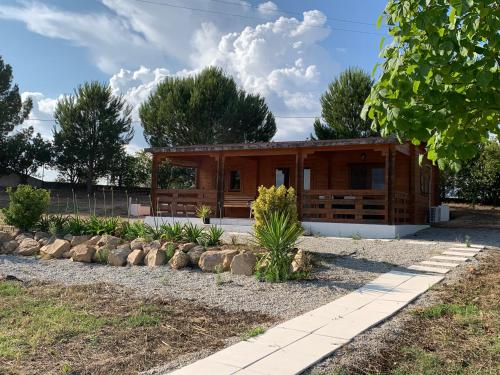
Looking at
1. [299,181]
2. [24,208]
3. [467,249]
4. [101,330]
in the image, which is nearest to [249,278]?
[101,330]

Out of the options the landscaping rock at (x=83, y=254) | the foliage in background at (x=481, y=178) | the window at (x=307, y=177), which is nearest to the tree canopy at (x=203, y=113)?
the foliage in background at (x=481, y=178)

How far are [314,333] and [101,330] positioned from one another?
6.62 feet

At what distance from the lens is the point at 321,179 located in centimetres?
1727

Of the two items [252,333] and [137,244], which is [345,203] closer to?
[137,244]

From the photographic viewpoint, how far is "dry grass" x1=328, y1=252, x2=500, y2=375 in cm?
344

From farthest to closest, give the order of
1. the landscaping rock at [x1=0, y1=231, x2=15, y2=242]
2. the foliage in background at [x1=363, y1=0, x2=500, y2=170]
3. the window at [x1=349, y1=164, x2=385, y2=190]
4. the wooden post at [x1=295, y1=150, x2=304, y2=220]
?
the window at [x1=349, y1=164, x2=385, y2=190] → the wooden post at [x1=295, y1=150, x2=304, y2=220] → the landscaping rock at [x1=0, y1=231, x2=15, y2=242] → the foliage in background at [x1=363, y1=0, x2=500, y2=170]

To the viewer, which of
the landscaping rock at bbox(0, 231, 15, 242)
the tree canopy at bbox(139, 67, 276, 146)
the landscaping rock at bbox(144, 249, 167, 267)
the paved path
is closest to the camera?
the paved path

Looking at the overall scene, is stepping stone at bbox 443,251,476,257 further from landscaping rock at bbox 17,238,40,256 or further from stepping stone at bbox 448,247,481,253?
landscaping rock at bbox 17,238,40,256

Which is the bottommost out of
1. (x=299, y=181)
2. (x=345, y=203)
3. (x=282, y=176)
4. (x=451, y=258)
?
(x=451, y=258)

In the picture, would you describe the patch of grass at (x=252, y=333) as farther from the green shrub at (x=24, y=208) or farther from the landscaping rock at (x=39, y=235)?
the green shrub at (x=24, y=208)

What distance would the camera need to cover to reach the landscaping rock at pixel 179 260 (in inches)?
307

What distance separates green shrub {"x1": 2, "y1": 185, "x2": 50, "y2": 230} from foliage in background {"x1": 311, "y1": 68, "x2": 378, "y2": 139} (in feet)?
66.2

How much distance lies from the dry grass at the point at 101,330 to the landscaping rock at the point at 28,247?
3729 millimetres

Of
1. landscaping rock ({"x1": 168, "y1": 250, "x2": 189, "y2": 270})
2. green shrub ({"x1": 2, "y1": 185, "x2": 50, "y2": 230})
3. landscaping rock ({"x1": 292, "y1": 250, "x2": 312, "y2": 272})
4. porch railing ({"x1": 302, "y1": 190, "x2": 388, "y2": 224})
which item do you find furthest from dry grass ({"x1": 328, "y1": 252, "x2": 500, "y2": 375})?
green shrub ({"x1": 2, "y1": 185, "x2": 50, "y2": 230})
